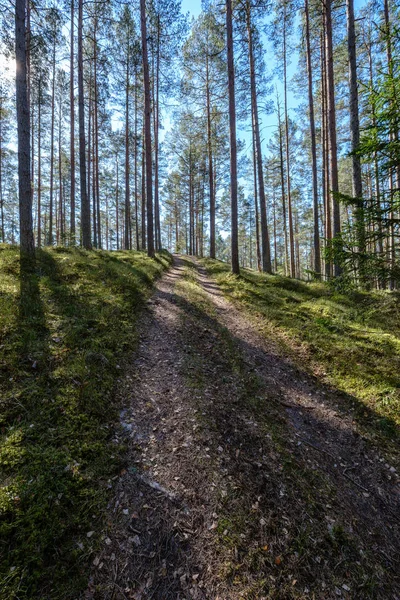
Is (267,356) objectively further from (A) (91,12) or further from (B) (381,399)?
(A) (91,12)

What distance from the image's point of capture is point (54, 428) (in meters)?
2.98

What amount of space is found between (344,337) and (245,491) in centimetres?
489

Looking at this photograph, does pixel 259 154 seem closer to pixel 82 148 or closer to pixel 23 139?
pixel 82 148

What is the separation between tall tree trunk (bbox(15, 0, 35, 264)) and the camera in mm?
6762

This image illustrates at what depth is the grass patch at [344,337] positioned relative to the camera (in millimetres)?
4387

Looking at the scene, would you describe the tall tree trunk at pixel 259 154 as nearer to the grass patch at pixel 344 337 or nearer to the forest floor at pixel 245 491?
the grass patch at pixel 344 337

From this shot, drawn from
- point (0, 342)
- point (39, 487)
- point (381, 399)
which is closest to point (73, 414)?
point (39, 487)

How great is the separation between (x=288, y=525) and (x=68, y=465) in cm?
229

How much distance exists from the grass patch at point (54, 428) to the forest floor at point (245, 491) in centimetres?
24

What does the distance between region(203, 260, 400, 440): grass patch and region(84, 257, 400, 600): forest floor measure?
0.84 ft

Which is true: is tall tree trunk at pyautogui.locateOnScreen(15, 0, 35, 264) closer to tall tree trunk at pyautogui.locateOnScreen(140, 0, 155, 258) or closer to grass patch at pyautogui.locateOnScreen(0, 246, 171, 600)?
grass patch at pyautogui.locateOnScreen(0, 246, 171, 600)

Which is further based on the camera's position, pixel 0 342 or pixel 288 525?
pixel 0 342

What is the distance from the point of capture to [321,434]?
149 inches

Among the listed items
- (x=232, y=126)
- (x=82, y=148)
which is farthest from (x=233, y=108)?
(x=82, y=148)
